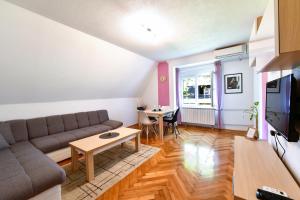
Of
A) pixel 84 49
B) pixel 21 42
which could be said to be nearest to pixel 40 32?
pixel 21 42

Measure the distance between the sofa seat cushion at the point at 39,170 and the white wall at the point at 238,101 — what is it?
454 centimetres

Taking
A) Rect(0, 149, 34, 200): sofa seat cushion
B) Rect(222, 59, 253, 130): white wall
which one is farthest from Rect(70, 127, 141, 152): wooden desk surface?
Rect(222, 59, 253, 130): white wall

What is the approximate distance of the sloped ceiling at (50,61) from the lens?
1958 mm

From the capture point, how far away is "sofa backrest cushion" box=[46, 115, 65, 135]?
2934 millimetres

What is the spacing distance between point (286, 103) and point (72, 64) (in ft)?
11.1

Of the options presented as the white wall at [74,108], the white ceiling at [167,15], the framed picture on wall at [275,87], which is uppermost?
the white ceiling at [167,15]

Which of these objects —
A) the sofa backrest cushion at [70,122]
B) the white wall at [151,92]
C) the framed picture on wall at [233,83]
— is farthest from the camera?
the white wall at [151,92]

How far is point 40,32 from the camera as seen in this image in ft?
6.92

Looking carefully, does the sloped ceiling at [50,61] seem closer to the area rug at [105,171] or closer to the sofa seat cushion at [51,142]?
the sofa seat cushion at [51,142]

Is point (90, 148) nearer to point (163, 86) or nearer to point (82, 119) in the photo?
point (82, 119)

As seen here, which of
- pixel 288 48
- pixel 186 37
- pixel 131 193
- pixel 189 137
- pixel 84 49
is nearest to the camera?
pixel 288 48

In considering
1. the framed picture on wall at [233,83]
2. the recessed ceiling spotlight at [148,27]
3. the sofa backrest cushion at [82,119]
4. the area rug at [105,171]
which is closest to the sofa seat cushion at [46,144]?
the area rug at [105,171]

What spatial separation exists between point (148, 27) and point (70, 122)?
9.41ft

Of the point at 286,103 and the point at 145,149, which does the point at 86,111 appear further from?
the point at 286,103
